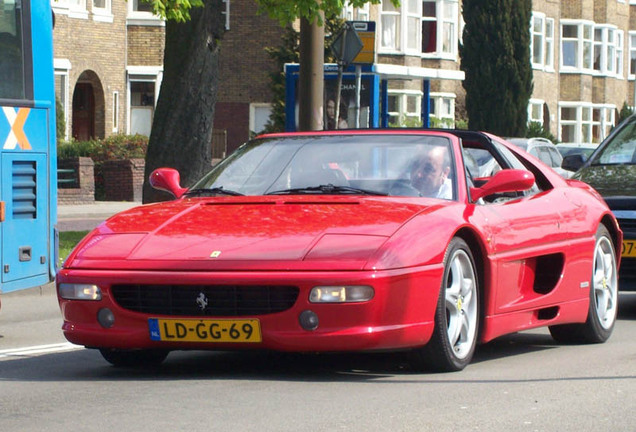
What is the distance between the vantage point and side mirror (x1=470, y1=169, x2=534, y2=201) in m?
8.50

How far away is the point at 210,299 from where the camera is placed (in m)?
7.48

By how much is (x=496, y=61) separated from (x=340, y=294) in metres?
40.0

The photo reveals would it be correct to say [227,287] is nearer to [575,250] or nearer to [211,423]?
[211,423]

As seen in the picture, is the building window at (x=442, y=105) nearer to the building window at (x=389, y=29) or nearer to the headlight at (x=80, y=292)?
the building window at (x=389, y=29)

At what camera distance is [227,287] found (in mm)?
7445

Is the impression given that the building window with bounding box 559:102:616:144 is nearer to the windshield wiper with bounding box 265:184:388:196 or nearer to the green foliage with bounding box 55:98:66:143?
the green foliage with bounding box 55:98:66:143

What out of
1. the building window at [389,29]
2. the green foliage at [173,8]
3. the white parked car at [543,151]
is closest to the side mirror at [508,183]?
the green foliage at [173,8]

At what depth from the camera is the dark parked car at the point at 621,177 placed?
38.5 feet

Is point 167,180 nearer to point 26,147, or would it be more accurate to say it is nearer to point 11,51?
point 26,147

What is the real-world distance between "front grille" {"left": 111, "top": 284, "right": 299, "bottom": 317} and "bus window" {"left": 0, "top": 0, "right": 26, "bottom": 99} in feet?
13.3

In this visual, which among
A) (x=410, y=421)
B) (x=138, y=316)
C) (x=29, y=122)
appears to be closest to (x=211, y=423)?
(x=410, y=421)

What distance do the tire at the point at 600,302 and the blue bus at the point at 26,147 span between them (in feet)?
13.7

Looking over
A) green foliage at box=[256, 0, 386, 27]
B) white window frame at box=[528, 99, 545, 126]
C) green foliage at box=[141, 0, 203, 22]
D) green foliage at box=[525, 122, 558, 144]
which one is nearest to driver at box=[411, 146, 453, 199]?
green foliage at box=[256, 0, 386, 27]

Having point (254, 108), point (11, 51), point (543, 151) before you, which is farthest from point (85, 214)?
point (11, 51)
